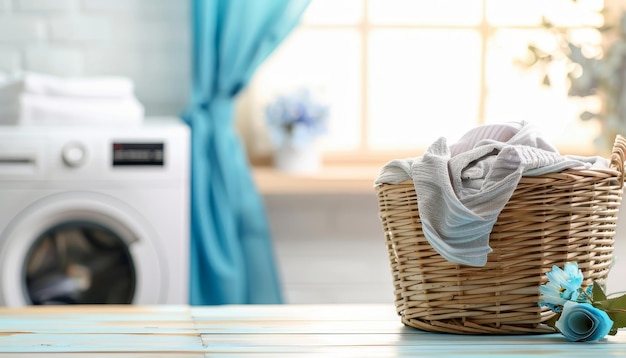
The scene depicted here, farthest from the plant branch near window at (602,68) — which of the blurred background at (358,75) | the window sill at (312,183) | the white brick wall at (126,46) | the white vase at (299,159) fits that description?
the white brick wall at (126,46)

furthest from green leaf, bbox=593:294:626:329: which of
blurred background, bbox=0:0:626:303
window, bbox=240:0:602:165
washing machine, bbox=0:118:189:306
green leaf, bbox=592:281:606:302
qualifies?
window, bbox=240:0:602:165

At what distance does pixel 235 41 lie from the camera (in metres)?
3.20

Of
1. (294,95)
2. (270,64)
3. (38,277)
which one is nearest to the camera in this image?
(38,277)

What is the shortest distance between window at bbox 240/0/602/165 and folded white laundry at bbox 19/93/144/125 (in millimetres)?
731

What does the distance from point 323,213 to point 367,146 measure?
1.06ft

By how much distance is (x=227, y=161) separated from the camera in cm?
311

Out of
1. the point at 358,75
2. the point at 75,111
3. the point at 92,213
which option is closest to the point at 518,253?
the point at 92,213

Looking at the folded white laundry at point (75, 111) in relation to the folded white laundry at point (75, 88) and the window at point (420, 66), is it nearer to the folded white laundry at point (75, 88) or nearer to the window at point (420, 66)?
the folded white laundry at point (75, 88)

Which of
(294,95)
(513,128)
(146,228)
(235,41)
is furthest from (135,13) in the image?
(513,128)

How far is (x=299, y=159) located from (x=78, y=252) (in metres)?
0.88

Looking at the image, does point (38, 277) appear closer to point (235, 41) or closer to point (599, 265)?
point (235, 41)

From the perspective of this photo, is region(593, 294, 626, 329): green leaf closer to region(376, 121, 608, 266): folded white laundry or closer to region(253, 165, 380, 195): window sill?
region(376, 121, 608, 266): folded white laundry

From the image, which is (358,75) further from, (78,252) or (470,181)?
(470,181)

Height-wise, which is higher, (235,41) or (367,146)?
(235,41)
